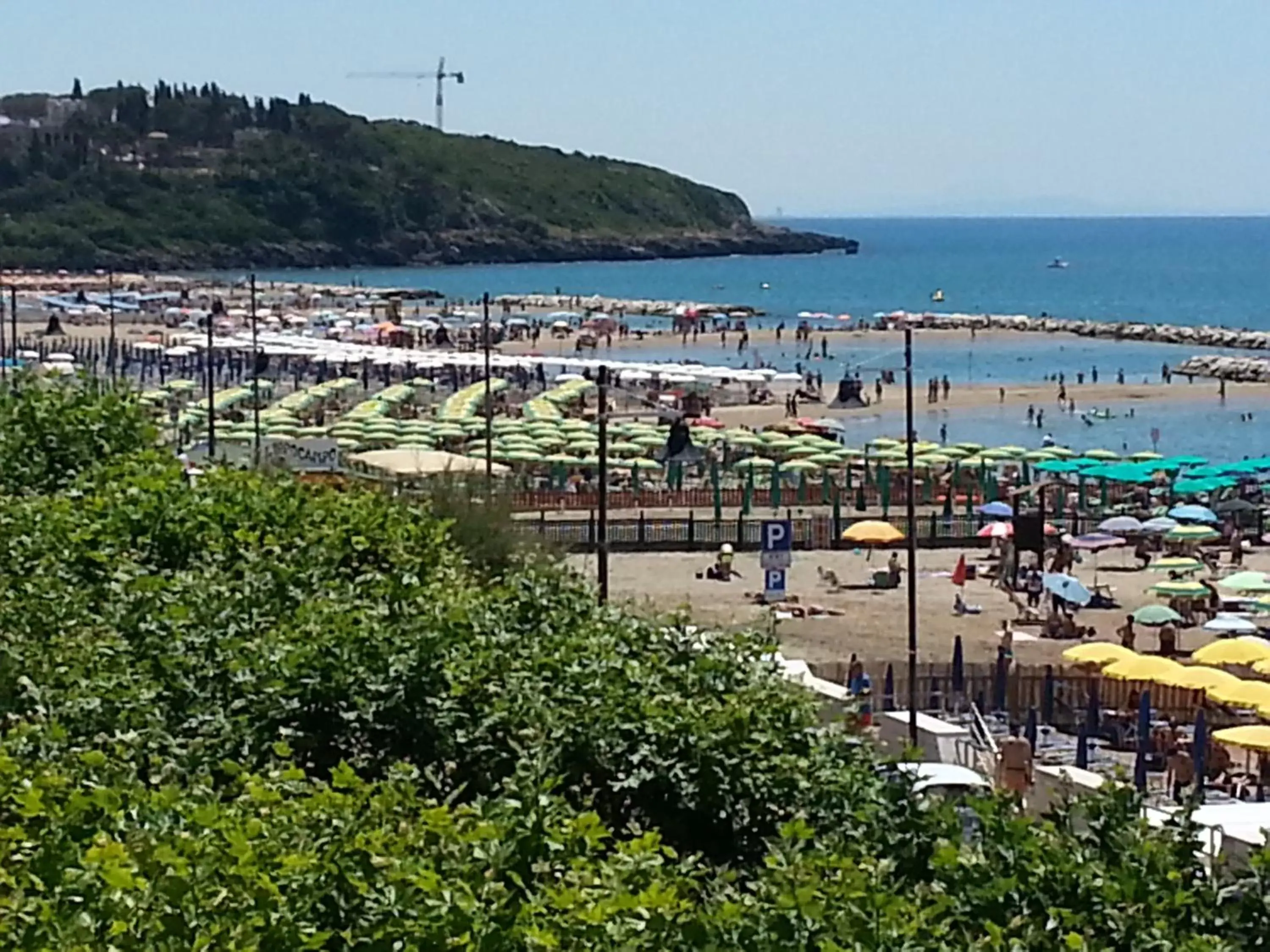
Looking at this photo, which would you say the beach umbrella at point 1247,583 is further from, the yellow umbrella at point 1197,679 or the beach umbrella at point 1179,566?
the yellow umbrella at point 1197,679

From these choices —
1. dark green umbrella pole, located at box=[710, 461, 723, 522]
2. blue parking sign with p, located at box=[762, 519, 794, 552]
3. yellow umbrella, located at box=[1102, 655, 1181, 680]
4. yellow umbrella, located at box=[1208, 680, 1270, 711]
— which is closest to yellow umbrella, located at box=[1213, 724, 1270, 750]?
yellow umbrella, located at box=[1208, 680, 1270, 711]

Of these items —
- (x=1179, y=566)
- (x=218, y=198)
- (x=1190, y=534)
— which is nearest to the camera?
(x=1179, y=566)

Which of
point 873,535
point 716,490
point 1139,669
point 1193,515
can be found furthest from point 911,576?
point 716,490

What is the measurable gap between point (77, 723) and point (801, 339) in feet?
274

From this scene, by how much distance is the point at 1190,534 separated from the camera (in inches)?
1394

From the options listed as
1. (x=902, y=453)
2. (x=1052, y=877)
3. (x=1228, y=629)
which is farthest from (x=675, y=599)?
(x=1052, y=877)

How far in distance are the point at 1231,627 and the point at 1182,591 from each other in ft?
9.18

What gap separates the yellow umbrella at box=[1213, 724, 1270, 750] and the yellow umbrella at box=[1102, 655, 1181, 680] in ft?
7.87

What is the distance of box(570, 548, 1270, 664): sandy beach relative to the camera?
2778cm

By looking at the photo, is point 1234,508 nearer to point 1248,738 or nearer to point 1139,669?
point 1139,669

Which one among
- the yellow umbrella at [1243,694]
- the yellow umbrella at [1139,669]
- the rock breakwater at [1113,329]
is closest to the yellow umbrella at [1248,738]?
the yellow umbrella at [1243,694]

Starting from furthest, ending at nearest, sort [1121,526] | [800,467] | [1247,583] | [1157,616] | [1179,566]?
[800,467]
[1121,526]
[1179,566]
[1247,583]
[1157,616]

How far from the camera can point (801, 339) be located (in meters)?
93.2

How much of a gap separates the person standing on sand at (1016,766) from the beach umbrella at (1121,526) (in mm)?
17205
